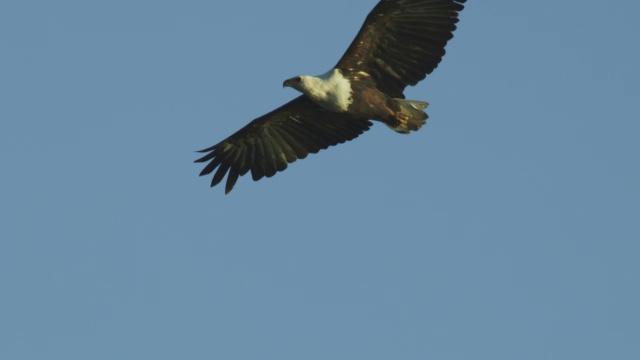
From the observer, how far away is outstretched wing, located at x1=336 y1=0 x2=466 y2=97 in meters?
19.0

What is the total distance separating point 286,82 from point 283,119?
155 cm

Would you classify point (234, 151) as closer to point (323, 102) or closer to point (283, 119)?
point (283, 119)

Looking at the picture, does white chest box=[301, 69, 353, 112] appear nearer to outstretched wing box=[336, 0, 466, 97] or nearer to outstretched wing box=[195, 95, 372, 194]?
outstretched wing box=[336, 0, 466, 97]

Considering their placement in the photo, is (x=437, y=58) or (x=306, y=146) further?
(x=306, y=146)

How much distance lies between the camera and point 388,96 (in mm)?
19547

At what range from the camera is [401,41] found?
19.3 m

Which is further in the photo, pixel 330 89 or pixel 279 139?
pixel 279 139

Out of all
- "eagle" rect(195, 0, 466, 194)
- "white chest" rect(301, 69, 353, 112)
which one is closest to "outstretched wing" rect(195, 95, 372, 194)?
"eagle" rect(195, 0, 466, 194)

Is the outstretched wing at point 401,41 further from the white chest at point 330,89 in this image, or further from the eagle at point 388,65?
the white chest at point 330,89

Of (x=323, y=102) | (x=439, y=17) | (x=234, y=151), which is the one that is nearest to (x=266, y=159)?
(x=234, y=151)

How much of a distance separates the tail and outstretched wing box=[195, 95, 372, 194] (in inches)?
48.9

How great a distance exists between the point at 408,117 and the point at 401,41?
1.02 m

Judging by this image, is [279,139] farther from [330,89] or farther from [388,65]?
[388,65]

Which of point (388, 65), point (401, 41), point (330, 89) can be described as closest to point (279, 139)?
point (330, 89)
